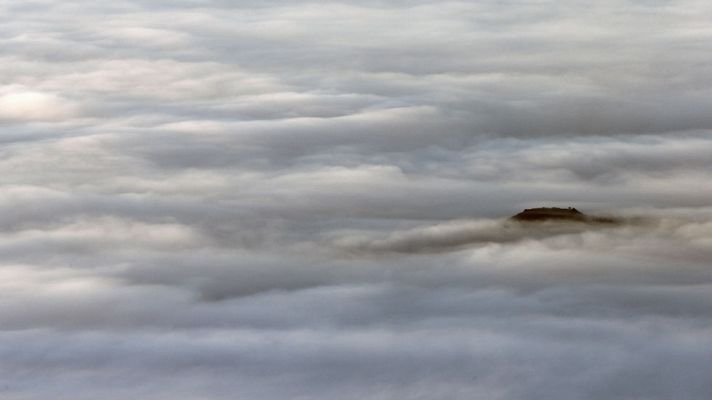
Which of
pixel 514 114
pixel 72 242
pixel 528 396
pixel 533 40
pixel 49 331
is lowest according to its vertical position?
pixel 528 396

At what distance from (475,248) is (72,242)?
660cm

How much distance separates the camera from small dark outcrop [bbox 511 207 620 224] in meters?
27.9

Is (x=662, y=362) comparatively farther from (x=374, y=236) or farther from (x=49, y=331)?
(x=374, y=236)

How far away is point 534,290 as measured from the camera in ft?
73.3

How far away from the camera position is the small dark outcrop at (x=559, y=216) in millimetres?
27891

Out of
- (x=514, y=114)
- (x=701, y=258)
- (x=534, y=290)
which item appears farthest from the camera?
(x=514, y=114)

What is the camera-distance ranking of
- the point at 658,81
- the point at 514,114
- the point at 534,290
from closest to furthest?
the point at 534,290 < the point at 514,114 < the point at 658,81

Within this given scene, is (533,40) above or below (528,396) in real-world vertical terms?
above

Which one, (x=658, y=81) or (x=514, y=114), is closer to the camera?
(x=514, y=114)

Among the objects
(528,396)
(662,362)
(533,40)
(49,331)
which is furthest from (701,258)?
(533,40)

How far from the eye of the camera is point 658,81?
51375 mm

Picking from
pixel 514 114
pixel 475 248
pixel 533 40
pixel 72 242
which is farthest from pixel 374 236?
pixel 533 40

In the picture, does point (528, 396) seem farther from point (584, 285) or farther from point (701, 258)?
point (701, 258)

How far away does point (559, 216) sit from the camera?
91.9 ft
